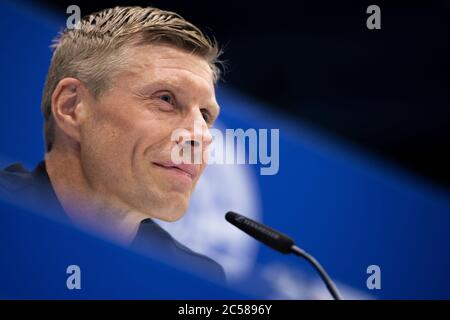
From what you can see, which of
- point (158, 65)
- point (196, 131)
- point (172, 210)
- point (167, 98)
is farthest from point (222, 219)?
point (158, 65)

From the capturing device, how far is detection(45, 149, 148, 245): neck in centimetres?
278

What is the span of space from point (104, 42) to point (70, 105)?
29cm

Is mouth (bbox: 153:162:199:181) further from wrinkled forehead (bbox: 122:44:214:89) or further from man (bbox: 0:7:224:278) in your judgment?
wrinkled forehead (bbox: 122:44:214:89)

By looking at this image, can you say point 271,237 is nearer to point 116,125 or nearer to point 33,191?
point 116,125

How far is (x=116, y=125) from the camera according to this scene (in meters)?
2.76

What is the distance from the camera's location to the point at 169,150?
278cm

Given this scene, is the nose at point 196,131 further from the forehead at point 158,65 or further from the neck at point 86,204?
the neck at point 86,204

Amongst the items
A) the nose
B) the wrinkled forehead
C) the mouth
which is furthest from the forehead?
the mouth

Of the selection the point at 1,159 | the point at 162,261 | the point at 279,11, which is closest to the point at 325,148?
the point at 279,11

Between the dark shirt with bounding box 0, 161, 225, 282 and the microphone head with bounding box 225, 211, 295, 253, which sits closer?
the microphone head with bounding box 225, 211, 295, 253

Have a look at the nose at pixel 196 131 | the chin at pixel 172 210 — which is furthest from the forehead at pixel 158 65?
the chin at pixel 172 210

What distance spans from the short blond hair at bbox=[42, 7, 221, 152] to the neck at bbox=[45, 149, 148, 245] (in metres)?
0.10
